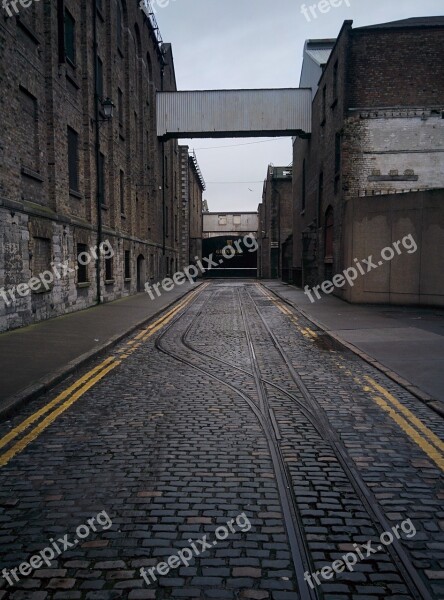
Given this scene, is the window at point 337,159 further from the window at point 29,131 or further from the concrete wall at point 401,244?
the window at point 29,131

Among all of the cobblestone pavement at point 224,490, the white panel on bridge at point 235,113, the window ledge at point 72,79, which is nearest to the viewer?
the cobblestone pavement at point 224,490

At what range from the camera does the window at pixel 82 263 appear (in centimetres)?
1667

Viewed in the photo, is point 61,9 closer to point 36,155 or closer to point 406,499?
point 36,155

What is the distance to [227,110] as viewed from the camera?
101 ft

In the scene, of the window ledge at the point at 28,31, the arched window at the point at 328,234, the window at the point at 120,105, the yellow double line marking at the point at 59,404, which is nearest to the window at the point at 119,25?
the window at the point at 120,105

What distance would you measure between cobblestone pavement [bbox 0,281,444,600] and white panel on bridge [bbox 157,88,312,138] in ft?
88.0

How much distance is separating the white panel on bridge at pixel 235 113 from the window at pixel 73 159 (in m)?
16.1

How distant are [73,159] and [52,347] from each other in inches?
395

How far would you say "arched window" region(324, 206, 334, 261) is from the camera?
21.9 meters

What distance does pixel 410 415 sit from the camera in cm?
532

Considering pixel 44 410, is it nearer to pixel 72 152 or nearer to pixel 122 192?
pixel 72 152

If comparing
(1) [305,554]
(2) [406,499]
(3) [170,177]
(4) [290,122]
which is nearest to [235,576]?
(1) [305,554]

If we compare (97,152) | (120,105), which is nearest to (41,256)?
(97,152)

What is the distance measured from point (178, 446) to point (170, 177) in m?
37.9
